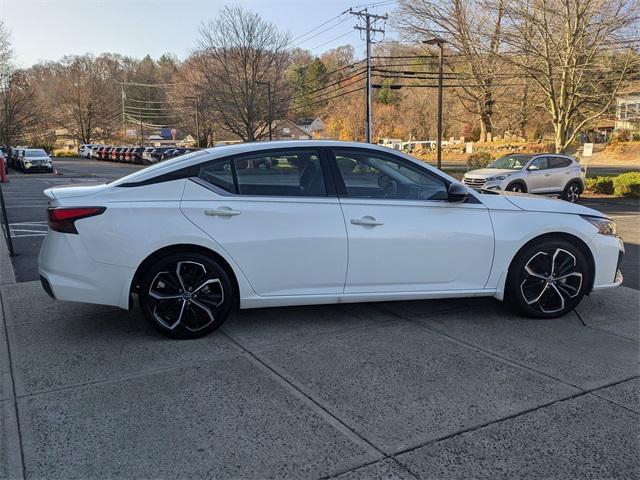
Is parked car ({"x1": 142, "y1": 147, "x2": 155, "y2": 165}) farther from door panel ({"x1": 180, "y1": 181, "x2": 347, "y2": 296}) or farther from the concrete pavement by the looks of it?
door panel ({"x1": 180, "y1": 181, "x2": 347, "y2": 296})

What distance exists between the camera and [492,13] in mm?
24953

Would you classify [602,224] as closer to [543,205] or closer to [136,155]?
[543,205]

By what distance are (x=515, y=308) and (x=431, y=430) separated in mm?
2158

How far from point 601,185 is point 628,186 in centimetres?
121

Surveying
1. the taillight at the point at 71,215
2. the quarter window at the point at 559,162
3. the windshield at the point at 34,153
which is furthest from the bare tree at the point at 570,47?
the windshield at the point at 34,153

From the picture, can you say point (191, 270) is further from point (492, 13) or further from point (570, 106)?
point (492, 13)

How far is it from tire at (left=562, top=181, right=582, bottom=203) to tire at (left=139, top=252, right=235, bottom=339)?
589 inches

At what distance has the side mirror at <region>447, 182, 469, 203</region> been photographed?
434 cm

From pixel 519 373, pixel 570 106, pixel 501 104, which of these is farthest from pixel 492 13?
pixel 519 373

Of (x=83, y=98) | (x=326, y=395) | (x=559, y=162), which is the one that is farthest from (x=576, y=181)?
(x=83, y=98)

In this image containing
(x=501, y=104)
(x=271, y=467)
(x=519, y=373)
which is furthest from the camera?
(x=501, y=104)

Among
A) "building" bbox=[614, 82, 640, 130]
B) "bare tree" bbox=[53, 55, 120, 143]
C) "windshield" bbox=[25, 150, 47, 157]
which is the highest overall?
"bare tree" bbox=[53, 55, 120, 143]

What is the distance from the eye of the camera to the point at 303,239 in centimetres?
414

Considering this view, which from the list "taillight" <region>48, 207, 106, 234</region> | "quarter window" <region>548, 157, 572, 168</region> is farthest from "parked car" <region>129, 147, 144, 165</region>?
"taillight" <region>48, 207, 106, 234</region>
